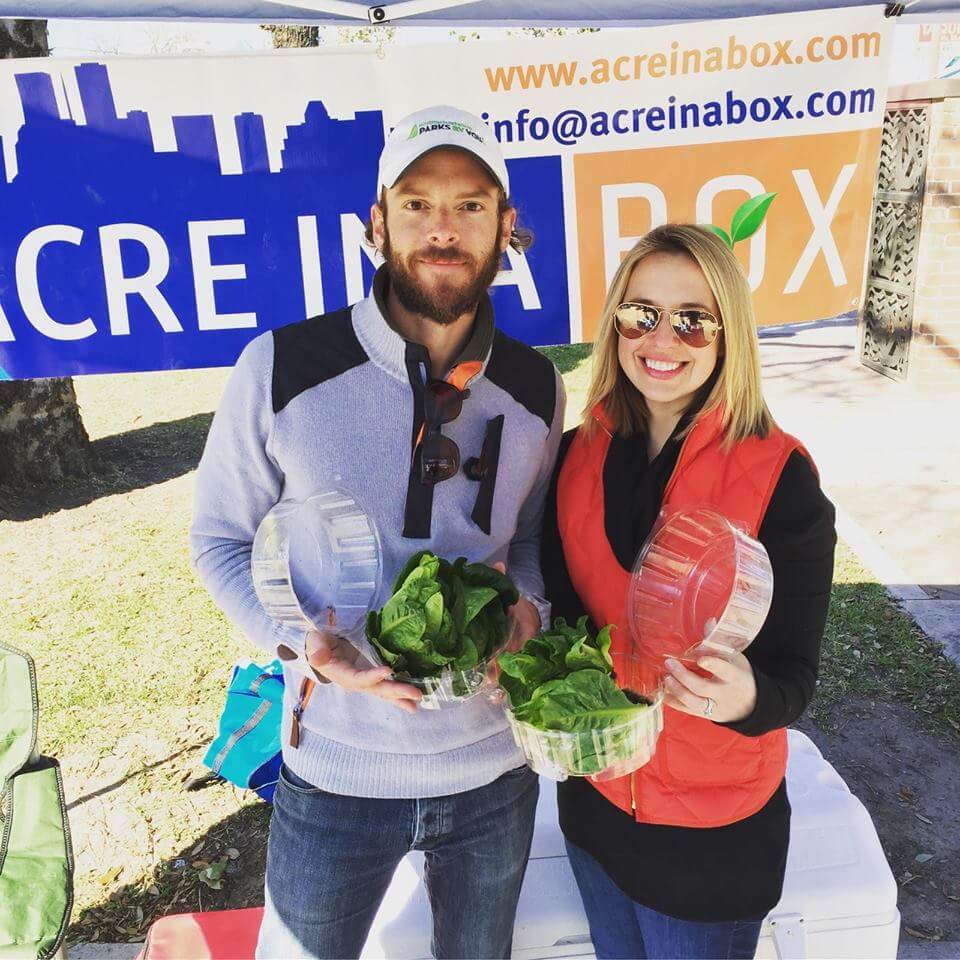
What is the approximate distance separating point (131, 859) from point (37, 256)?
244cm

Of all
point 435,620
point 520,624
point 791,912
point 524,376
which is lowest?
point 791,912

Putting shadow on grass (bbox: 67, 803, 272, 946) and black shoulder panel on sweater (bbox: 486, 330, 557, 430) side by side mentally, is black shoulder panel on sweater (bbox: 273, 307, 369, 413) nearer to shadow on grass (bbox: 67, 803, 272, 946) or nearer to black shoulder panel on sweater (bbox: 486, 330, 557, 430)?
black shoulder panel on sweater (bbox: 486, 330, 557, 430)

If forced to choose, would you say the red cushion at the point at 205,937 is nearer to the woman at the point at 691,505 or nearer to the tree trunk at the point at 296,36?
the woman at the point at 691,505

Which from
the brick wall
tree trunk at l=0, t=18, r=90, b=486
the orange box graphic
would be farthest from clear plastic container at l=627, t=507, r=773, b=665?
the brick wall

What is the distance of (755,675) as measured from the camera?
1.70m

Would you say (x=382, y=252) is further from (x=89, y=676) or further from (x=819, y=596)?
(x=89, y=676)

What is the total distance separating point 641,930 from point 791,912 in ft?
1.68

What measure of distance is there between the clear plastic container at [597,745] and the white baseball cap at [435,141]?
4.15 feet

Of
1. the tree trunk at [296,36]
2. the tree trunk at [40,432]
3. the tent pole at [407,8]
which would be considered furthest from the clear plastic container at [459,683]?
the tree trunk at [40,432]

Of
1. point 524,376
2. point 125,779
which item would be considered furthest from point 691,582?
point 125,779

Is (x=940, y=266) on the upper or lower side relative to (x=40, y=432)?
upper

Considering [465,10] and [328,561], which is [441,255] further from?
[465,10]

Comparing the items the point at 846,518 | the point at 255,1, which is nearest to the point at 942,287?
the point at 846,518

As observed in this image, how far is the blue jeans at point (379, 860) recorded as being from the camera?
2.01 m
